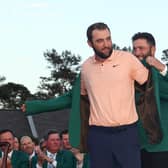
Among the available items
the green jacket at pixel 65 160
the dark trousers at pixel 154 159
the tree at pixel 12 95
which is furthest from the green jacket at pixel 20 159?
the tree at pixel 12 95

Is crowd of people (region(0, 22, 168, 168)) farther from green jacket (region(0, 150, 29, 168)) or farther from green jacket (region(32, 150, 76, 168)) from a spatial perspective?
green jacket (region(0, 150, 29, 168))

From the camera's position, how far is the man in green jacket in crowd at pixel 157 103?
4.67 m

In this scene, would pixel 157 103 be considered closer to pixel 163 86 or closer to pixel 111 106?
pixel 163 86

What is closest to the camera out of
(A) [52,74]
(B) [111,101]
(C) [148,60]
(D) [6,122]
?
(B) [111,101]

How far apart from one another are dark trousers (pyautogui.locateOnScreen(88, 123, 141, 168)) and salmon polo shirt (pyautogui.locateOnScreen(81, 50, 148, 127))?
0.17ft

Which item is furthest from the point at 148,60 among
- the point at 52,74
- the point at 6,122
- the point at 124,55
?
the point at 52,74

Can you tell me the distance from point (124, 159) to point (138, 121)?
1.11 ft

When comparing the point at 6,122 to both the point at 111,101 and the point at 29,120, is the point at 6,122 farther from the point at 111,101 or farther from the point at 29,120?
the point at 111,101

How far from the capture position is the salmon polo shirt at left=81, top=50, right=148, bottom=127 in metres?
4.45

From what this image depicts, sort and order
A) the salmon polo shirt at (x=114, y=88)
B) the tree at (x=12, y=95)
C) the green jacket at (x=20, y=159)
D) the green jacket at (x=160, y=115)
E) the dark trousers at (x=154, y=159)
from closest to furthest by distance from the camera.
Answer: the salmon polo shirt at (x=114, y=88), the green jacket at (x=160, y=115), the dark trousers at (x=154, y=159), the green jacket at (x=20, y=159), the tree at (x=12, y=95)

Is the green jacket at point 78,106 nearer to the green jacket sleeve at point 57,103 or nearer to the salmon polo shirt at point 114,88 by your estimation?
the green jacket sleeve at point 57,103

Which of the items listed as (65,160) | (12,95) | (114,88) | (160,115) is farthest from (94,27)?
(12,95)

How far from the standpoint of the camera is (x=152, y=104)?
4.65 metres

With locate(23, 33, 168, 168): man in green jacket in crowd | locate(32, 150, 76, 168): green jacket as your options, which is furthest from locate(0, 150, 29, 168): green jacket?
locate(23, 33, 168, 168): man in green jacket in crowd
